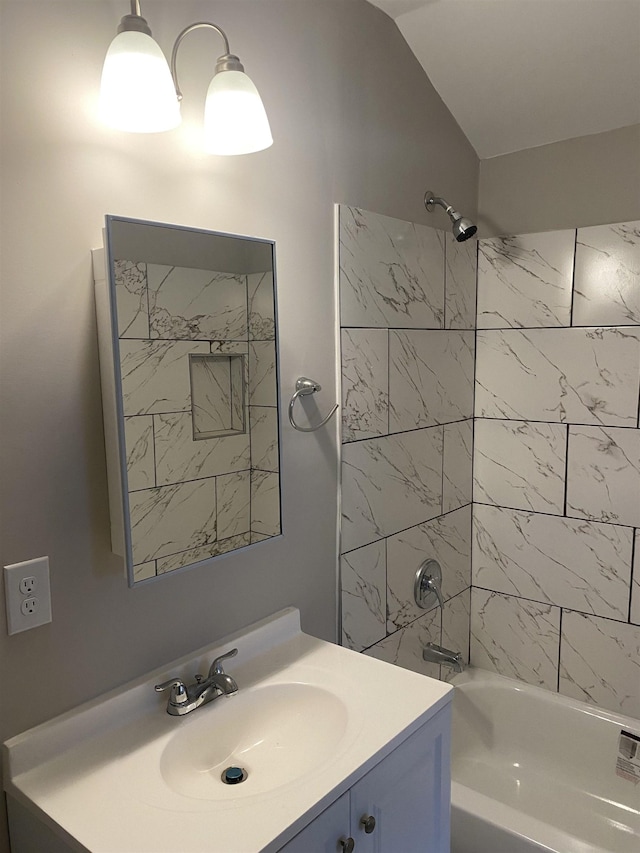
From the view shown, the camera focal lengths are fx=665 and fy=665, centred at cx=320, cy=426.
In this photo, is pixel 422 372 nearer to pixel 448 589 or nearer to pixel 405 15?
pixel 448 589

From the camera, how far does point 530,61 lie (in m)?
1.99

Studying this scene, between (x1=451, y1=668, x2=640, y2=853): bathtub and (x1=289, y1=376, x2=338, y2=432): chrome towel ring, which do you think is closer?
(x1=289, y1=376, x2=338, y2=432): chrome towel ring

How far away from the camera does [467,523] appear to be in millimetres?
2537

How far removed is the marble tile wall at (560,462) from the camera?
7.20ft

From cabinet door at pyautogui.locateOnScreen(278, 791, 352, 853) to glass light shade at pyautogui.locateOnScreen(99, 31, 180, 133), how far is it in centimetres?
125

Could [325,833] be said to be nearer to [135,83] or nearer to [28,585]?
[28,585]

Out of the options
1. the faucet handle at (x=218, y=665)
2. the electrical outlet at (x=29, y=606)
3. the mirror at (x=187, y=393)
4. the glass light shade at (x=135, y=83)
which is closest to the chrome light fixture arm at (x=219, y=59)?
the glass light shade at (x=135, y=83)

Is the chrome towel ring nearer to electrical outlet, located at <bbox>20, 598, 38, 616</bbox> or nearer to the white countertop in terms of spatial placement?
the white countertop

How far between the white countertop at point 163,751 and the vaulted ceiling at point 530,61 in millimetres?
1765

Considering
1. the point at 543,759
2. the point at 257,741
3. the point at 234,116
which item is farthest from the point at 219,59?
the point at 543,759

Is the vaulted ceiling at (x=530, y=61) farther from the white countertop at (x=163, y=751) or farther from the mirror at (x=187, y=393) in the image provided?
the white countertop at (x=163, y=751)

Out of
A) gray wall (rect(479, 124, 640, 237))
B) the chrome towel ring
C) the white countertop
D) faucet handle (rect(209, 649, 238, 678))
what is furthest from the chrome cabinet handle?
gray wall (rect(479, 124, 640, 237))

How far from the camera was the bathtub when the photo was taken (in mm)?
2139

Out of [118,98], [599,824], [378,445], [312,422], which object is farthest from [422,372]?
[599,824]
